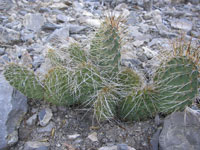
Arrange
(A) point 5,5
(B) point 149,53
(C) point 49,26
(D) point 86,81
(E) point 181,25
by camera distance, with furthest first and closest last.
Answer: (A) point 5,5 → (E) point 181,25 → (C) point 49,26 → (B) point 149,53 → (D) point 86,81

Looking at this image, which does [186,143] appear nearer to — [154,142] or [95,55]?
[154,142]

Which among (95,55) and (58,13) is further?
(58,13)

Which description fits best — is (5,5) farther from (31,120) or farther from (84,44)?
(31,120)

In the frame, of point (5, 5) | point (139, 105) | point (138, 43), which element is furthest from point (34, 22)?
point (139, 105)

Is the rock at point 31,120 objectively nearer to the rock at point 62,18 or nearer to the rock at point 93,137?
the rock at point 93,137

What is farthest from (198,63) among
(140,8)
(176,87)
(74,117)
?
(140,8)

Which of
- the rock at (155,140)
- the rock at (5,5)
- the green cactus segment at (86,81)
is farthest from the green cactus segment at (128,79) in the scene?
the rock at (5,5)
